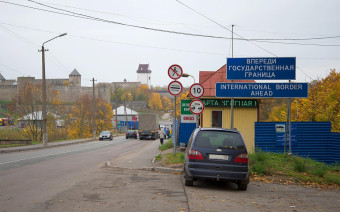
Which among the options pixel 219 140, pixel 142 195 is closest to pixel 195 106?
pixel 219 140

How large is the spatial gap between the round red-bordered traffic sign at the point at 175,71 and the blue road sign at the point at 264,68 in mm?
1994

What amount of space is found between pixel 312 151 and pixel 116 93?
144 m

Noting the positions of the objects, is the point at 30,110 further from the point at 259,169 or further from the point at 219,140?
the point at 219,140

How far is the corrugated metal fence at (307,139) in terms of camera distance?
16.7 m

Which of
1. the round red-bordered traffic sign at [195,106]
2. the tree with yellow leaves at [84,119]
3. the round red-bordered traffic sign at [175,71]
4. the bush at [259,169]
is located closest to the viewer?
the bush at [259,169]

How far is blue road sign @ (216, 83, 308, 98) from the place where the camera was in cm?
1416

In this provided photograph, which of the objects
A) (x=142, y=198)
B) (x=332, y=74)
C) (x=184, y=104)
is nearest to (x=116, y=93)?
(x=332, y=74)

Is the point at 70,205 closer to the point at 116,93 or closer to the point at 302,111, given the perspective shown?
the point at 302,111

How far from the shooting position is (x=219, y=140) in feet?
30.2

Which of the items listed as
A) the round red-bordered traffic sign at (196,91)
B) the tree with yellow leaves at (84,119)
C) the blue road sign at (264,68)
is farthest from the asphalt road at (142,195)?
the tree with yellow leaves at (84,119)

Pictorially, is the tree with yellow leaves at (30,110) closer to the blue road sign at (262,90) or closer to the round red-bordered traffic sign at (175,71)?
the round red-bordered traffic sign at (175,71)

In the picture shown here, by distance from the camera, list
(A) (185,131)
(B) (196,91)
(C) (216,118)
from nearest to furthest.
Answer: (B) (196,91)
(C) (216,118)
(A) (185,131)

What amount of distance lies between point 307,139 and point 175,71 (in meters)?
7.10

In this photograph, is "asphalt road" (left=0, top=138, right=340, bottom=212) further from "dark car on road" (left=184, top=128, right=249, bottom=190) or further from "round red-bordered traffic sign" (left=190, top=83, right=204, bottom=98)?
"round red-bordered traffic sign" (left=190, top=83, right=204, bottom=98)
